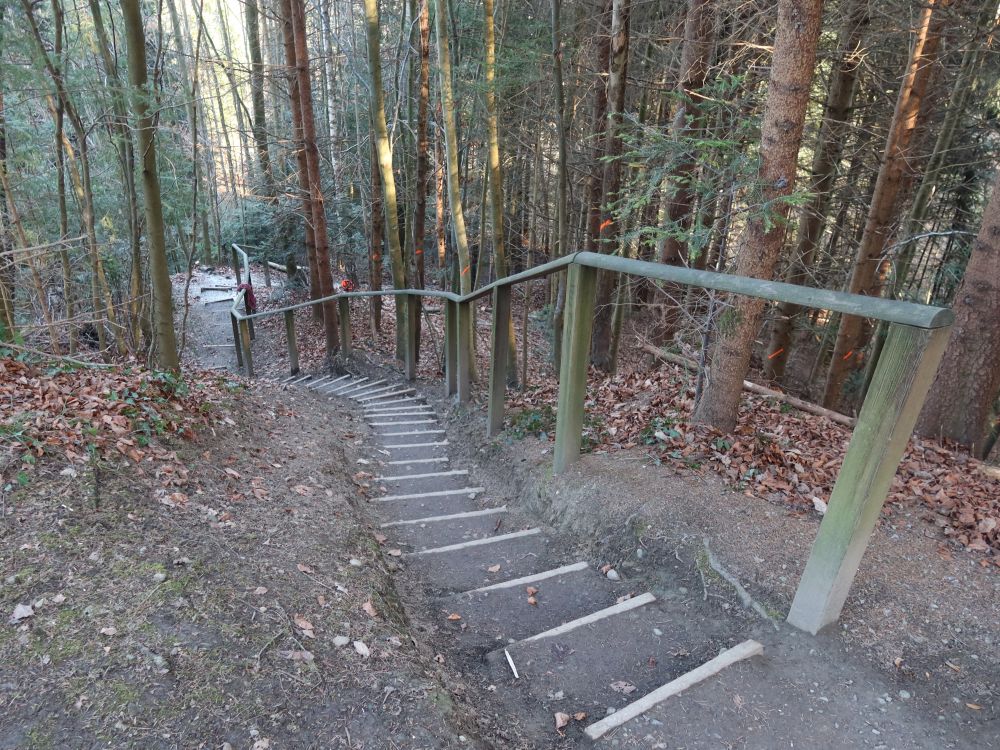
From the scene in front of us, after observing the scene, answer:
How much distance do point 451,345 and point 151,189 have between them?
10.1ft

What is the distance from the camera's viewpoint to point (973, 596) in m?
2.34

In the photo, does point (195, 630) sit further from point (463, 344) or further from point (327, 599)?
point (463, 344)

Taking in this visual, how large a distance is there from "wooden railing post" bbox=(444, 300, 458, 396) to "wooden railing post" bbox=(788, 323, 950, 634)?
14.1ft

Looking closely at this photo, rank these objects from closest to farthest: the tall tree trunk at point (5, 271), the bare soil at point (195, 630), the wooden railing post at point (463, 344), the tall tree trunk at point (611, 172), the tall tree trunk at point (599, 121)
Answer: the bare soil at point (195, 630) → the tall tree trunk at point (5, 271) → the wooden railing post at point (463, 344) → the tall tree trunk at point (611, 172) → the tall tree trunk at point (599, 121)

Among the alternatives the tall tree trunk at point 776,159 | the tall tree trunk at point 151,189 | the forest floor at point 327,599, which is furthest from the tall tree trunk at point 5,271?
the tall tree trunk at point 776,159

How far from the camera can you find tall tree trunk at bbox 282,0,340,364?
8.20 metres

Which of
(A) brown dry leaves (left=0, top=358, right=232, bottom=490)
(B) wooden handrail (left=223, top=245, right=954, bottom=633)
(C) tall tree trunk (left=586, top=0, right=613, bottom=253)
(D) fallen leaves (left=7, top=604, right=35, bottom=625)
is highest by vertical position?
(C) tall tree trunk (left=586, top=0, right=613, bottom=253)

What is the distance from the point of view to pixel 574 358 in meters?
3.33

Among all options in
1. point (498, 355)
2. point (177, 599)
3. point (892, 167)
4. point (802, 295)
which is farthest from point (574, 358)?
point (892, 167)

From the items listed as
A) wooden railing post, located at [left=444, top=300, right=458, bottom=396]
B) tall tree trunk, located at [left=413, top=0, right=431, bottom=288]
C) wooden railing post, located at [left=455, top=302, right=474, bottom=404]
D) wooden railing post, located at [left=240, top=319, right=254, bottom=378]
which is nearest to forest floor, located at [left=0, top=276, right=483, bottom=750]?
wooden railing post, located at [left=455, top=302, right=474, bottom=404]

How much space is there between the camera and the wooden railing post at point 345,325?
859 cm

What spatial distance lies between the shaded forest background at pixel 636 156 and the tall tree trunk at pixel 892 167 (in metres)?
0.03

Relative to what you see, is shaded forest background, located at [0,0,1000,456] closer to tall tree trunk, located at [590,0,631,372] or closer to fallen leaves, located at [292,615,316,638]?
tall tree trunk, located at [590,0,631,372]

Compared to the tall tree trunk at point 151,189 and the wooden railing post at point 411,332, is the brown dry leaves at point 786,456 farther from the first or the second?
the tall tree trunk at point 151,189
